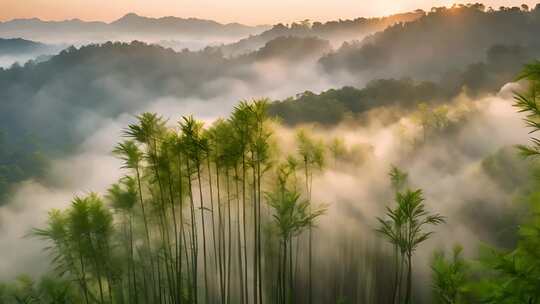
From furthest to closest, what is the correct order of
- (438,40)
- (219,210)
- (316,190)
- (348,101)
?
(438,40) → (348,101) → (316,190) → (219,210)

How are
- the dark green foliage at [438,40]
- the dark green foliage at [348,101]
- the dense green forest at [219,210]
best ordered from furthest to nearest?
1. the dark green foliage at [438,40]
2. the dark green foliage at [348,101]
3. the dense green forest at [219,210]

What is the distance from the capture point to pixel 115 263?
1775cm

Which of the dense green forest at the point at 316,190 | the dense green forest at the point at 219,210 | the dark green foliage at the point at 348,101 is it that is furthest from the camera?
the dark green foliage at the point at 348,101

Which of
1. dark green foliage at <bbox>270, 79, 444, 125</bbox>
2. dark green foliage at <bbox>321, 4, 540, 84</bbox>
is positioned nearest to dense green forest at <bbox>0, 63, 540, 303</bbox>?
dark green foliage at <bbox>270, 79, 444, 125</bbox>

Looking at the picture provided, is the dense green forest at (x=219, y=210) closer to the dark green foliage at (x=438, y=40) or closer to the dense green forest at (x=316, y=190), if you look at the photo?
the dense green forest at (x=316, y=190)

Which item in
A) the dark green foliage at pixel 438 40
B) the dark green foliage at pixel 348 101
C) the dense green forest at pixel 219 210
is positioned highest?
the dark green foliage at pixel 438 40

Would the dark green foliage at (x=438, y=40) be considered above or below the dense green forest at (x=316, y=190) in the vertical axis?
above

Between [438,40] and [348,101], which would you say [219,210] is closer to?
[348,101]

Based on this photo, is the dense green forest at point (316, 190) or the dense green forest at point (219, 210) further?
→ the dense green forest at point (316, 190)

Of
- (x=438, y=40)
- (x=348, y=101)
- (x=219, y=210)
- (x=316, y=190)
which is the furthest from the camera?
(x=438, y=40)

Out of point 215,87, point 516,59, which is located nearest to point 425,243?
point 516,59

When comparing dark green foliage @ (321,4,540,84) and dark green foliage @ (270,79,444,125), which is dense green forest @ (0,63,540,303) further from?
dark green foliage @ (321,4,540,84)

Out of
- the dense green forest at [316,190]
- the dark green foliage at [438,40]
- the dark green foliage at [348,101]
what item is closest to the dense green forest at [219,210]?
the dense green forest at [316,190]

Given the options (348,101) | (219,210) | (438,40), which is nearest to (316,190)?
(219,210)
